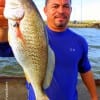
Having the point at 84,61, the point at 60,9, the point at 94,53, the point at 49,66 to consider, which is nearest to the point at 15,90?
the point at 84,61

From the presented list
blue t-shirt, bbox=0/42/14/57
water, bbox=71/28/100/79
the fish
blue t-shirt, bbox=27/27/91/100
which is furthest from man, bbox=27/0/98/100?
water, bbox=71/28/100/79

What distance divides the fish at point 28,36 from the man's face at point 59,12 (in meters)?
0.50

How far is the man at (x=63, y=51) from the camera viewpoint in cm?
241

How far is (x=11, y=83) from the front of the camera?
733cm

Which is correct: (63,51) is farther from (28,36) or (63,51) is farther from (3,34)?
(28,36)

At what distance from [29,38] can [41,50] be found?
13 centimetres

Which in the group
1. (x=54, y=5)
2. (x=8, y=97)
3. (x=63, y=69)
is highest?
(x=54, y=5)

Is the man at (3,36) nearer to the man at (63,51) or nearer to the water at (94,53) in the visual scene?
the man at (63,51)

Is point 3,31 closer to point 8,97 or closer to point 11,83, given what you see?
point 8,97

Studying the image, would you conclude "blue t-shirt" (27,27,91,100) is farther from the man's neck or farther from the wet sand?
the wet sand

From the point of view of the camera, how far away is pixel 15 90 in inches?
273

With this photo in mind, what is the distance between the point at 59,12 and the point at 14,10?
27.2 inches

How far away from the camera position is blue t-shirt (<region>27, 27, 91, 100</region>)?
98.3 inches

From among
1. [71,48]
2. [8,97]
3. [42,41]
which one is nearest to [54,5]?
[71,48]
